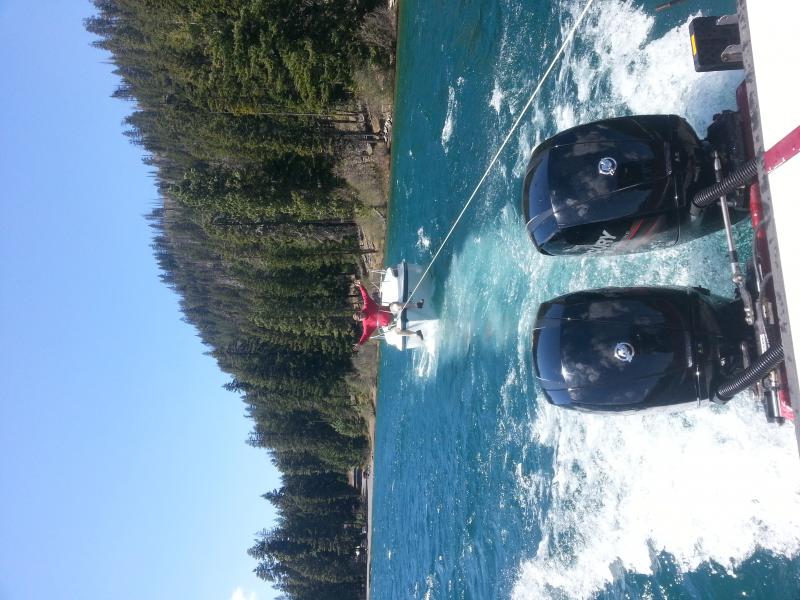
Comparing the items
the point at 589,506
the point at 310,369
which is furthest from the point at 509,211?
the point at 310,369

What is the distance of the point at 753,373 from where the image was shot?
23.5 feet

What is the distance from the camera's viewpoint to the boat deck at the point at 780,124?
18.2 feet

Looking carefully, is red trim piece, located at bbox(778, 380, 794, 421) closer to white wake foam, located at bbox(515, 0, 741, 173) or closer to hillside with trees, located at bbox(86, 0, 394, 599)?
white wake foam, located at bbox(515, 0, 741, 173)

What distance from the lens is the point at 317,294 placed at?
36.2 meters

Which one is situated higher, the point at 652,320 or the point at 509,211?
the point at 509,211

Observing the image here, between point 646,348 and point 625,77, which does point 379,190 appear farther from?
point 646,348

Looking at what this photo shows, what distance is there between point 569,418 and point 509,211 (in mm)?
6855

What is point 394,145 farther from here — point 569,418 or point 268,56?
point 569,418

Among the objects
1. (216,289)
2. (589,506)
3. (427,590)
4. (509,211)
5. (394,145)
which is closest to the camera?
(589,506)

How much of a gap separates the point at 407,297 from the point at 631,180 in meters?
15.6

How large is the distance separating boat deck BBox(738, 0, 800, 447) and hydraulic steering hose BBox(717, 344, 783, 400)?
973 millimetres

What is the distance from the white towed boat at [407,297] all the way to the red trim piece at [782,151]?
58.4 feet

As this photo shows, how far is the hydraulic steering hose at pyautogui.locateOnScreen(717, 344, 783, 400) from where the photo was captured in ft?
22.1

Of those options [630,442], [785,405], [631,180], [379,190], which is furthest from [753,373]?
[379,190]
